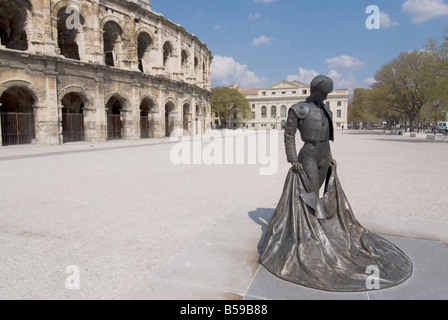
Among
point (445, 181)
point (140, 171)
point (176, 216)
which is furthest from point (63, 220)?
point (445, 181)

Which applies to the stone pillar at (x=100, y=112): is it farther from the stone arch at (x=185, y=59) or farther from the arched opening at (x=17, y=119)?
the stone arch at (x=185, y=59)

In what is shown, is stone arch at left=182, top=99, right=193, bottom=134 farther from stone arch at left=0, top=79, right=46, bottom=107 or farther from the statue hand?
the statue hand

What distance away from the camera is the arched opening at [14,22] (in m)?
20.3

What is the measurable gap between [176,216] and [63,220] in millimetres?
1901

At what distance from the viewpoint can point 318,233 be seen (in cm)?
328

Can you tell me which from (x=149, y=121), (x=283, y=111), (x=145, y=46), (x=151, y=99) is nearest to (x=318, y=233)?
(x=151, y=99)

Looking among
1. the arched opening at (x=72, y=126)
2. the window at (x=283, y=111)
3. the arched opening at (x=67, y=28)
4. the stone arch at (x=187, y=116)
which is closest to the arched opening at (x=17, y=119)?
the arched opening at (x=72, y=126)

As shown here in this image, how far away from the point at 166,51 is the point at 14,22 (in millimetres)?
14517

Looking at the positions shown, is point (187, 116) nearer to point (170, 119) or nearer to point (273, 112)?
point (170, 119)

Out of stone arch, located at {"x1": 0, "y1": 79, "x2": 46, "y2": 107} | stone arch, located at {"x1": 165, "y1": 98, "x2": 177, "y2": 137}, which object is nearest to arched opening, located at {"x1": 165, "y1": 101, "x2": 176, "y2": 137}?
stone arch, located at {"x1": 165, "y1": 98, "x2": 177, "y2": 137}

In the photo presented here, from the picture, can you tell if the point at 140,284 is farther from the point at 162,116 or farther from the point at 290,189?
the point at 162,116

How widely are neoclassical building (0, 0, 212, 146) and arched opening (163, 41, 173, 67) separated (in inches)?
4.1

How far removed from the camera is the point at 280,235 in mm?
3422
